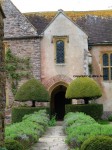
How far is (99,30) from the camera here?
3322 cm

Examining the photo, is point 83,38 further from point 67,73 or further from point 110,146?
point 110,146

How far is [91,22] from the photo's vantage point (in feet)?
112

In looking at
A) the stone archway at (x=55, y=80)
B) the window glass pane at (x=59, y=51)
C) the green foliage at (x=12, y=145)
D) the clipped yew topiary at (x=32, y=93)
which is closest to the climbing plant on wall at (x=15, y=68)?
the stone archway at (x=55, y=80)

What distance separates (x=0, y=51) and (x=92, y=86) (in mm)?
18796

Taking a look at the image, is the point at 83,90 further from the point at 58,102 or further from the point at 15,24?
the point at 15,24

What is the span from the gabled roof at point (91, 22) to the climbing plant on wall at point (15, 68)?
9.21 feet

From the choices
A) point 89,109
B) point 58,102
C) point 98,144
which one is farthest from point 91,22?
point 98,144

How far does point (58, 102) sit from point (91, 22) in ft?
23.8

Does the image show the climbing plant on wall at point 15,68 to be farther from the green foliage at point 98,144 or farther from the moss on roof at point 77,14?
the green foliage at point 98,144

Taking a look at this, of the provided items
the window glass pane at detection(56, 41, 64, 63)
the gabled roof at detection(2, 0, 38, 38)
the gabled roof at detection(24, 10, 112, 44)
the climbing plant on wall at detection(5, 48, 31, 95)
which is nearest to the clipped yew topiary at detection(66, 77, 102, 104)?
the window glass pane at detection(56, 41, 64, 63)

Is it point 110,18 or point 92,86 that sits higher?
point 110,18

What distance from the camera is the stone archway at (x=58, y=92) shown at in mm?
30922

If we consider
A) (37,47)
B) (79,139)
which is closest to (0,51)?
(79,139)

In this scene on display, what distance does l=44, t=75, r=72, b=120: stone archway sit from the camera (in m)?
30.9
